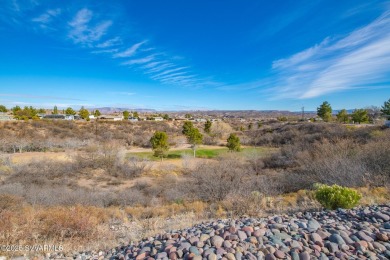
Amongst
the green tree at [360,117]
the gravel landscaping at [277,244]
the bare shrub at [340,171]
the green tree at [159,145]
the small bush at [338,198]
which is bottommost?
the green tree at [159,145]

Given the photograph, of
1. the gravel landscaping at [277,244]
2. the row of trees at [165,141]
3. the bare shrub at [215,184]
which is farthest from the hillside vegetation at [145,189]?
the row of trees at [165,141]

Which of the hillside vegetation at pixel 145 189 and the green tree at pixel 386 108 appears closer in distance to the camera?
the hillside vegetation at pixel 145 189

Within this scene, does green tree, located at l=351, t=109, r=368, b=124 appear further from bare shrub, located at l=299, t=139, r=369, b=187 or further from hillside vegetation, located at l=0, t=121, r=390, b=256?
bare shrub, located at l=299, t=139, r=369, b=187

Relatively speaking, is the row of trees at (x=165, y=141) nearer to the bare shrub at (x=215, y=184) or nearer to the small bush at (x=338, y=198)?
the bare shrub at (x=215, y=184)

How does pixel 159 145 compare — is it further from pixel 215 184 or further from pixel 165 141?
pixel 215 184

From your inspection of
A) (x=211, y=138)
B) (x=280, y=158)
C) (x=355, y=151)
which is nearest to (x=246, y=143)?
(x=211, y=138)

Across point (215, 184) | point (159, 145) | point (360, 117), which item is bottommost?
point (159, 145)

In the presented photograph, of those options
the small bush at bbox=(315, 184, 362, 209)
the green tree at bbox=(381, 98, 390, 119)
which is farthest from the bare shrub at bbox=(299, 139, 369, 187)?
the green tree at bbox=(381, 98, 390, 119)

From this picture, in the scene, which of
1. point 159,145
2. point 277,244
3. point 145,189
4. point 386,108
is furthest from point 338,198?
point 386,108

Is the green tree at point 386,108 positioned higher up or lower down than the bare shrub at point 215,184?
higher up

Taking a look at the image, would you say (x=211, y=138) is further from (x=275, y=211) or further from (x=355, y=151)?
(x=275, y=211)

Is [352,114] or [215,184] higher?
[352,114]

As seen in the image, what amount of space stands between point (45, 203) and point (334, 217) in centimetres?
Result: 1200

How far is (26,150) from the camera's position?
104 feet
